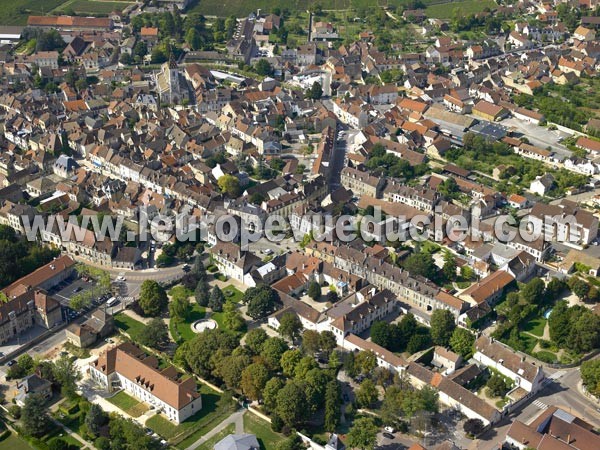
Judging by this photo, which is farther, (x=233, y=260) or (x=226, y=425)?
(x=233, y=260)

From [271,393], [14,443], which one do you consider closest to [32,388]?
[14,443]

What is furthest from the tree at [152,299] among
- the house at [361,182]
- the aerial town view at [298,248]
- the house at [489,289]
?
the house at [361,182]

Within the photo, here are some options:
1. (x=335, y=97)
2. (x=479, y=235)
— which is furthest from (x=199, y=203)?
(x=335, y=97)

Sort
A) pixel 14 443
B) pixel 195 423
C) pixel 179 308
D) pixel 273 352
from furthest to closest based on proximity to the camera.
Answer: pixel 179 308 → pixel 273 352 → pixel 195 423 → pixel 14 443

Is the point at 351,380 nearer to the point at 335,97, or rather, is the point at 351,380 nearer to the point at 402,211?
the point at 402,211

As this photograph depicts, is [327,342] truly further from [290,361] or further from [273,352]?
[273,352]
